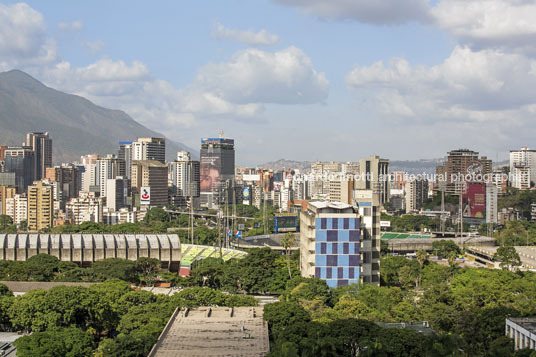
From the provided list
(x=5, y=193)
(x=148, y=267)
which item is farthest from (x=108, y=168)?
(x=148, y=267)

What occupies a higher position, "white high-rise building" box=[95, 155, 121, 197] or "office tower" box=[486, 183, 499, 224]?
"white high-rise building" box=[95, 155, 121, 197]

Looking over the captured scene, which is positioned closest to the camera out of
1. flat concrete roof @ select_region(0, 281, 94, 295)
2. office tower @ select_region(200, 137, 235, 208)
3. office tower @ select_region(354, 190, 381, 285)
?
flat concrete roof @ select_region(0, 281, 94, 295)

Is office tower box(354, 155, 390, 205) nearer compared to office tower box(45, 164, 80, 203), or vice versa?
office tower box(45, 164, 80, 203)

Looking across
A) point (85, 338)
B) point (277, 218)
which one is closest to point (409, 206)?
point (277, 218)

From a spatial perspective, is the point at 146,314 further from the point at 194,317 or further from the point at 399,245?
the point at 399,245

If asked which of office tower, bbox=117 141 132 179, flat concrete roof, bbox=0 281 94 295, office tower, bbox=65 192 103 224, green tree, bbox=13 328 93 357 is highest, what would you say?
office tower, bbox=117 141 132 179

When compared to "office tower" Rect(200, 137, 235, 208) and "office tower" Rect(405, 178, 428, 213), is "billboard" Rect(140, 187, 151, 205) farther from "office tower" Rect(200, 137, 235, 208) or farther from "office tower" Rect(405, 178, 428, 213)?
"office tower" Rect(405, 178, 428, 213)

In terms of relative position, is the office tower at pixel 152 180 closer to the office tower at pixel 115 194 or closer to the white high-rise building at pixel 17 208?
the office tower at pixel 115 194

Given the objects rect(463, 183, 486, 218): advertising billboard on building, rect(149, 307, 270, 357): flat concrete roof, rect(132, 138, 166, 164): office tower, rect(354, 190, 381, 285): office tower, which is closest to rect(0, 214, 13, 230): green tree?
rect(463, 183, 486, 218): advertising billboard on building
